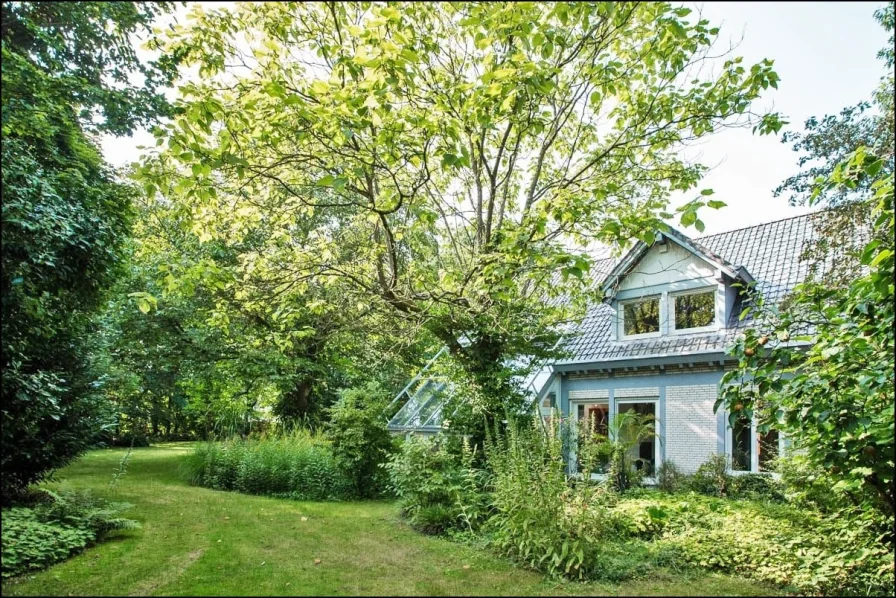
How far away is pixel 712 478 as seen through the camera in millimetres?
10930

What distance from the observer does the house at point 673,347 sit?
Answer: 11.8 meters

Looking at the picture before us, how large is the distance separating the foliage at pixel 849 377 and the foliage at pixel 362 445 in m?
7.58

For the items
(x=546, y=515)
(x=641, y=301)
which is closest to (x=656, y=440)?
(x=641, y=301)

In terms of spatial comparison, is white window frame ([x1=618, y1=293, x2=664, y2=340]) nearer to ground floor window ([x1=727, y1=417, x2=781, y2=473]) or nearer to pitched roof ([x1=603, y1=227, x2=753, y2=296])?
pitched roof ([x1=603, y1=227, x2=753, y2=296])

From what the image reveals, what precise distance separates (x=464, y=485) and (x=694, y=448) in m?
6.33

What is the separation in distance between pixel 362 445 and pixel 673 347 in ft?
23.9

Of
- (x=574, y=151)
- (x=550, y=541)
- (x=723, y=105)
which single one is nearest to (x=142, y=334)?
(x=574, y=151)

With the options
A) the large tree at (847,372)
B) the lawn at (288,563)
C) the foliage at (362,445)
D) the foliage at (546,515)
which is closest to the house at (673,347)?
the foliage at (362,445)

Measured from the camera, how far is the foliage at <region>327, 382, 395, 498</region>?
11.4 m

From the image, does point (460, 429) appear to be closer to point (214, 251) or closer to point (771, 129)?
point (771, 129)

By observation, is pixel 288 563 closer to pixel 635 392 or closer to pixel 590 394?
pixel 635 392

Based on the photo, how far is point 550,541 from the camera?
578 centimetres

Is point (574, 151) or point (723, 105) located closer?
point (723, 105)

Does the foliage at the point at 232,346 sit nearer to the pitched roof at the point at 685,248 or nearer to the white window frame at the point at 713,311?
the pitched roof at the point at 685,248
